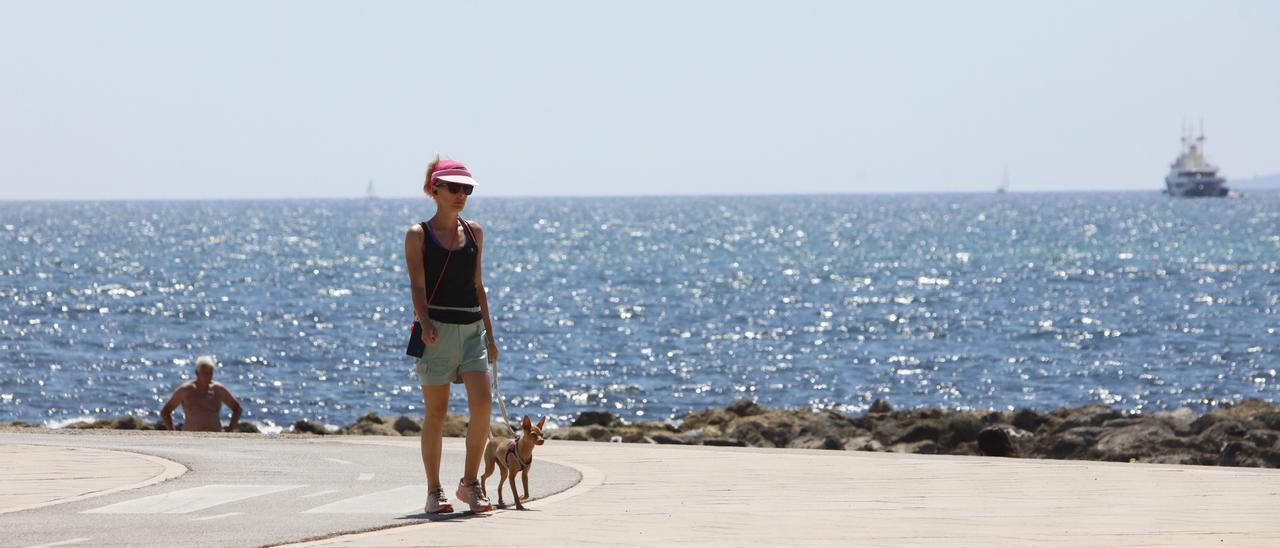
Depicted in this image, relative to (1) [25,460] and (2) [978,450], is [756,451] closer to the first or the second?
(1) [25,460]

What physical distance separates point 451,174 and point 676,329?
137 feet

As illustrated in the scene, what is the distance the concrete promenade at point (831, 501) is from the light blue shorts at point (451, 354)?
0.71 meters

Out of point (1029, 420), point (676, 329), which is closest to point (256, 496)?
point (1029, 420)

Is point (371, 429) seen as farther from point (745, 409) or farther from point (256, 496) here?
point (256, 496)

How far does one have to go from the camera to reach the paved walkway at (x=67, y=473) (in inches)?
369

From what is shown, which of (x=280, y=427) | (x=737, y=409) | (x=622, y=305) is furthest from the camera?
(x=622, y=305)

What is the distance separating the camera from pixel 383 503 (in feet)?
30.3

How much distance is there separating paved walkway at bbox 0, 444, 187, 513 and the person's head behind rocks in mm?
8640

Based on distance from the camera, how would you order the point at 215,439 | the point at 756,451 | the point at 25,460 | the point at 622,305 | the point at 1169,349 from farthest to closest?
the point at 622,305 → the point at 1169,349 → the point at 215,439 → the point at 756,451 → the point at 25,460

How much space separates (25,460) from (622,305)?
4875 centimetres

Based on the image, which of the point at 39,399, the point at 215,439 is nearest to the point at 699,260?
the point at 39,399

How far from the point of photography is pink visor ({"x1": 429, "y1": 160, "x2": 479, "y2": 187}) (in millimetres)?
8766

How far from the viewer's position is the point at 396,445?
1314 centimetres

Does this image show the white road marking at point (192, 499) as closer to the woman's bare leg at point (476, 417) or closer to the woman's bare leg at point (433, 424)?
the woman's bare leg at point (433, 424)
